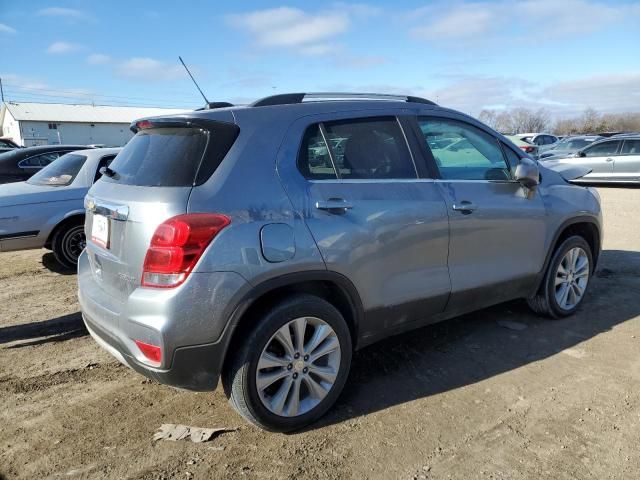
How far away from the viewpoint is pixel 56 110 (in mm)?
65938

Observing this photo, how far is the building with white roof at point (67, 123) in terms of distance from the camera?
58.8 meters

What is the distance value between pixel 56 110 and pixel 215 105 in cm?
7309

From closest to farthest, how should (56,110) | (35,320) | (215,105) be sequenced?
(215,105), (35,320), (56,110)

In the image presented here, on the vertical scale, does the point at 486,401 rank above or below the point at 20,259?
above

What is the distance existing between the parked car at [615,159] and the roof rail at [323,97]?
12712mm

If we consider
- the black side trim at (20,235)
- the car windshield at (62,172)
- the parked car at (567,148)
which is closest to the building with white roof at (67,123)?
the parked car at (567,148)

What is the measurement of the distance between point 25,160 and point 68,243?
3.78m

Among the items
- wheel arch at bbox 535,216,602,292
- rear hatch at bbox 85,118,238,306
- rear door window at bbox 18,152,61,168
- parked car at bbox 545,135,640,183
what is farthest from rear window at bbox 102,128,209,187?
parked car at bbox 545,135,640,183

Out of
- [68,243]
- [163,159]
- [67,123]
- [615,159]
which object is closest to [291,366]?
[163,159]

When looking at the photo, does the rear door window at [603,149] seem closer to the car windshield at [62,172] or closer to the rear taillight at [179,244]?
the car windshield at [62,172]

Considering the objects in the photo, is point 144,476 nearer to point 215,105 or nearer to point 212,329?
point 212,329

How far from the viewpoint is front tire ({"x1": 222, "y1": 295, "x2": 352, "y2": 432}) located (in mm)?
2680

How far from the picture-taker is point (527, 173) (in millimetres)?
3791

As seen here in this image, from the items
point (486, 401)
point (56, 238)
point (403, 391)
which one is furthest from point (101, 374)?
point (56, 238)
